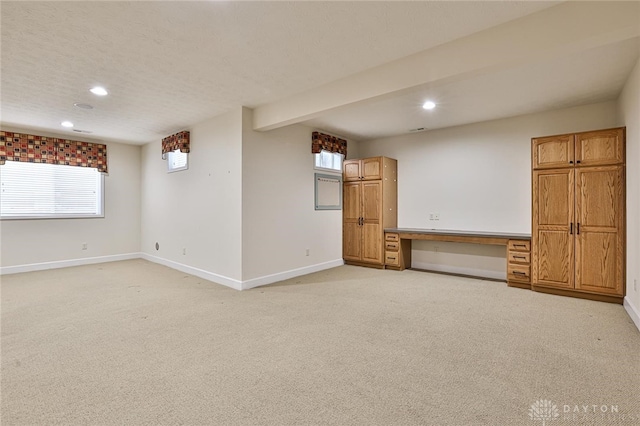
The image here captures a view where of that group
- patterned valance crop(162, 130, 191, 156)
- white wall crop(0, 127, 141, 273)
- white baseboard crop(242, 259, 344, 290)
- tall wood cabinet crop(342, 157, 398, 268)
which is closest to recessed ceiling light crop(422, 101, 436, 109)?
tall wood cabinet crop(342, 157, 398, 268)

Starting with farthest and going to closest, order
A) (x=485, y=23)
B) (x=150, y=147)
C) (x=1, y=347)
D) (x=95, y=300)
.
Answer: (x=150, y=147), (x=95, y=300), (x=1, y=347), (x=485, y=23)

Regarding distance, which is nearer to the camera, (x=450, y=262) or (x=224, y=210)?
(x=224, y=210)

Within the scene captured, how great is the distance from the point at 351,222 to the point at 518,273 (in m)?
2.88

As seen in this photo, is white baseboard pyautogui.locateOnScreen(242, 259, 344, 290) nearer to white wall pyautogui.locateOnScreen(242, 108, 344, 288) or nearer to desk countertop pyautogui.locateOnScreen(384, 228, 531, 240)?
white wall pyautogui.locateOnScreen(242, 108, 344, 288)

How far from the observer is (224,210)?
464 centimetres

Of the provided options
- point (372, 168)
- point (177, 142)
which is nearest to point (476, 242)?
point (372, 168)

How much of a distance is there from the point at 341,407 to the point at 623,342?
258cm

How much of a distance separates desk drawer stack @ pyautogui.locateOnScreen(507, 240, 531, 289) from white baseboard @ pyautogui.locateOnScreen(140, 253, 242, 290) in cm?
389

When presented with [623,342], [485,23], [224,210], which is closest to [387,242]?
[224,210]

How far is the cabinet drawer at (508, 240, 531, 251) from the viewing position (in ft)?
14.1

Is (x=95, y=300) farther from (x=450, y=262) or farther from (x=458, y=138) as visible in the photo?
(x=458, y=138)

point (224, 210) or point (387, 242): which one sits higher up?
point (224, 210)

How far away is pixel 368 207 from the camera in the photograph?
587cm

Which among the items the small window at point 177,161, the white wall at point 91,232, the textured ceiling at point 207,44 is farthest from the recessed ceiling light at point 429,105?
the white wall at point 91,232
